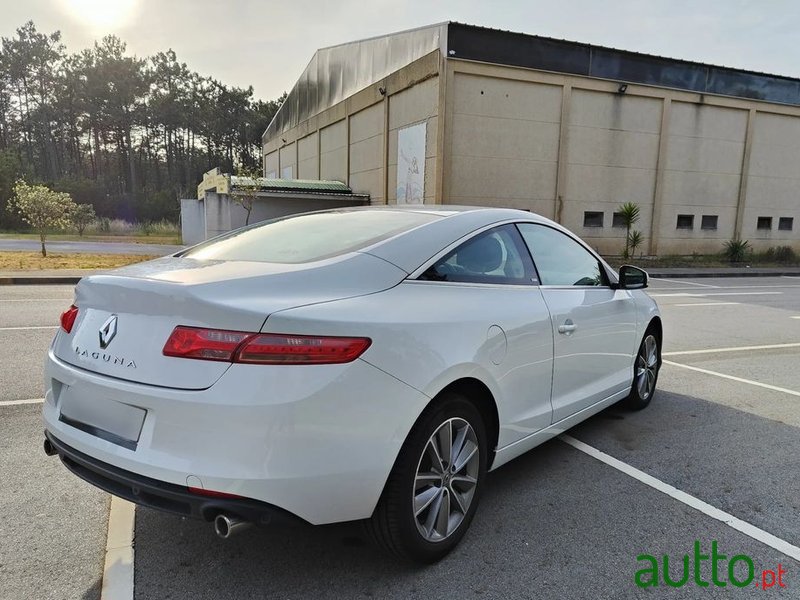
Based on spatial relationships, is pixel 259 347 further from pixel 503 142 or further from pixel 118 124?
pixel 118 124

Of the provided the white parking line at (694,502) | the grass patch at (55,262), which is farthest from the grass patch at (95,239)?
the white parking line at (694,502)

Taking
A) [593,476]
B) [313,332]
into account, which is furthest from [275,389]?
[593,476]

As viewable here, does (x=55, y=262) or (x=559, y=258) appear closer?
(x=559, y=258)

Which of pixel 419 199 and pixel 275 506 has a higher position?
pixel 419 199

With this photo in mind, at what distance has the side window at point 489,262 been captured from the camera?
2.84 m

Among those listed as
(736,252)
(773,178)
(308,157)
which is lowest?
(736,252)

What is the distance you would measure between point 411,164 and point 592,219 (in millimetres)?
8217

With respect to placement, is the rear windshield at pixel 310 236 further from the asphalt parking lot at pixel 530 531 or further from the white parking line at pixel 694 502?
the white parking line at pixel 694 502

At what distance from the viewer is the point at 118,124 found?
220ft

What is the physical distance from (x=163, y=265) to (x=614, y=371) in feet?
10.3

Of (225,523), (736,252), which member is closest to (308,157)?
(736,252)

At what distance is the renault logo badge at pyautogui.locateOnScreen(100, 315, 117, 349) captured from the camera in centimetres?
233

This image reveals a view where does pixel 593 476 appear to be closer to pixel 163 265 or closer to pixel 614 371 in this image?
pixel 614 371

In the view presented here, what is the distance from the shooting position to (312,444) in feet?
6.80
